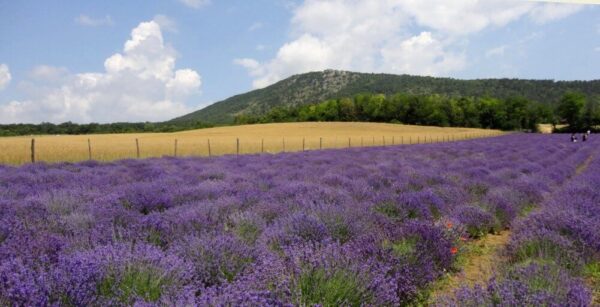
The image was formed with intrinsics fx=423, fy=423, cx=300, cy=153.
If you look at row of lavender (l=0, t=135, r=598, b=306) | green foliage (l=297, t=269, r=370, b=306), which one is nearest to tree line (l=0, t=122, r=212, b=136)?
row of lavender (l=0, t=135, r=598, b=306)

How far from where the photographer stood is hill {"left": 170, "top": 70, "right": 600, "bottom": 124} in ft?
397

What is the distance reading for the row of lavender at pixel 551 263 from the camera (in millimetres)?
2631

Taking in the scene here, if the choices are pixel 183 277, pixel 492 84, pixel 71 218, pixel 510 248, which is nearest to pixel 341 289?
pixel 183 277

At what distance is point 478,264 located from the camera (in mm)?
4793

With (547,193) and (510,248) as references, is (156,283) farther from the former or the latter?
(547,193)

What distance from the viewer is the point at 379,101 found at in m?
86.9

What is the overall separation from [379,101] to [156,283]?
285ft

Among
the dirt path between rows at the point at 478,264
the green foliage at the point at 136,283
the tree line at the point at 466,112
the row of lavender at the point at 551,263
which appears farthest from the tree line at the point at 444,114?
the green foliage at the point at 136,283

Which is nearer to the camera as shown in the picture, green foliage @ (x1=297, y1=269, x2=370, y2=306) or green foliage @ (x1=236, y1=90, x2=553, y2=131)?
green foliage @ (x1=297, y1=269, x2=370, y2=306)

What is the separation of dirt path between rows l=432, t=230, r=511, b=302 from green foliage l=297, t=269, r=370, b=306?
681 mm

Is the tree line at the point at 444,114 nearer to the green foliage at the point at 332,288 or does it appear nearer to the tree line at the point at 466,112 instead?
the tree line at the point at 466,112

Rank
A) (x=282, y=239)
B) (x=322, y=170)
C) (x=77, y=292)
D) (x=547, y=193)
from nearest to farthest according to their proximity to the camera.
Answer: (x=77, y=292)
(x=282, y=239)
(x=547, y=193)
(x=322, y=170)

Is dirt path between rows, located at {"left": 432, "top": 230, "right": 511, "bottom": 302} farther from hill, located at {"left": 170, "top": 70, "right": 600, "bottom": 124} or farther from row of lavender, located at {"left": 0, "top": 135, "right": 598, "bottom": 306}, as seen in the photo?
hill, located at {"left": 170, "top": 70, "right": 600, "bottom": 124}

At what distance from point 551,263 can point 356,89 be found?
483ft
